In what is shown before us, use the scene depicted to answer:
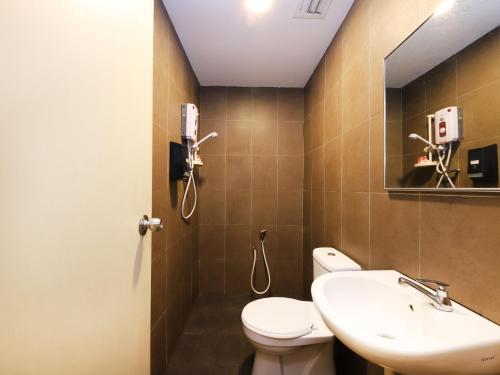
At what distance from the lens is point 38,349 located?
15.8 inches

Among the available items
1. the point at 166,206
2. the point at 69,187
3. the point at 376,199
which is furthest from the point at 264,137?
the point at 69,187

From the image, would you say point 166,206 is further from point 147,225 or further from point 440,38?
point 440,38

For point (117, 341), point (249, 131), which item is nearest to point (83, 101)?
point (117, 341)

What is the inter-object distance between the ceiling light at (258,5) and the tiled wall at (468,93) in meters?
0.97

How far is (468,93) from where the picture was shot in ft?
2.29

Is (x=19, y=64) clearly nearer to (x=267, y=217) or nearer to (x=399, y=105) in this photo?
(x=399, y=105)

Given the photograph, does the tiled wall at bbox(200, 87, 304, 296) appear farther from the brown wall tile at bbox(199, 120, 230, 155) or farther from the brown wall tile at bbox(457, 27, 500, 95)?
the brown wall tile at bbox(457, 27, 500, 95)

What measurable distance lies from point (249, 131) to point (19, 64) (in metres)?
2.10

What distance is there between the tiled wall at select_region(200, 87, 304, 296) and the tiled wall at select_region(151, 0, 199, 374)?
0.51 metres

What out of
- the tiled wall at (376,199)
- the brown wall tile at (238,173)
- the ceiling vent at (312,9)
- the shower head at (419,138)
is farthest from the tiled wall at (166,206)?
the shower head at (419,138)

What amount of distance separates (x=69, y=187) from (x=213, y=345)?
1718 millimetres

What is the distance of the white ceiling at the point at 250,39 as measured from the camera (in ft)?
4.52

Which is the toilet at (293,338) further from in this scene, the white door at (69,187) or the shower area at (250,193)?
the shower area at (250,193)

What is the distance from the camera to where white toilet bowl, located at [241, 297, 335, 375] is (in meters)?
1.14
